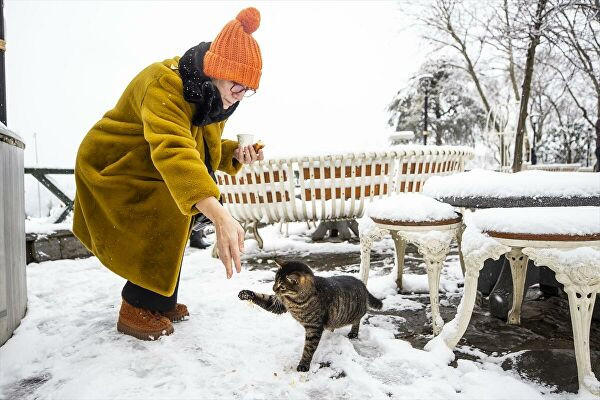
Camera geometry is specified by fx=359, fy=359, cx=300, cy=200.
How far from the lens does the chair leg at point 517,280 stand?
8.09 ft

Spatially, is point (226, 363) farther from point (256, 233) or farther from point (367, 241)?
point (256, 233)

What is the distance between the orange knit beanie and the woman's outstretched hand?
767 mm

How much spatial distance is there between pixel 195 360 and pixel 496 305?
82.3 inches

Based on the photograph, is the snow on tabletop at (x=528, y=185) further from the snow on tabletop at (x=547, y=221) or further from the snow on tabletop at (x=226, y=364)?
the snow on tabletop at (x=226, y=364)

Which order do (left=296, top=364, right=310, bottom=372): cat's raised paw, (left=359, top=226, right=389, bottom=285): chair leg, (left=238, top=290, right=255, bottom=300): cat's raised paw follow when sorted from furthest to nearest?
(left=359, top=226, right=389, bottom=285): chair leg
(left=238, top=290, right=255, bottom=300): cat's raised paw
(left=296, top=364, right=310, bottom=372): cat's raised paw

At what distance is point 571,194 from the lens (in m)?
2.05

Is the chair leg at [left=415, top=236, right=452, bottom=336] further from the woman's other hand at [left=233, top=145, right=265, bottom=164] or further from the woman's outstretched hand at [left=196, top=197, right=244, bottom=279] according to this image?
the woman's outstretched hand at [left=196, top=197, right=244, bottom=279]

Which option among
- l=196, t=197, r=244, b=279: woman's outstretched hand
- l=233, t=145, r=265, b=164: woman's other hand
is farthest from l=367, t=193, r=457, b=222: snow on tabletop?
l=196, t=197, r=244, b=279: woman's outstretched hand

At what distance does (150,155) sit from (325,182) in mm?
3136

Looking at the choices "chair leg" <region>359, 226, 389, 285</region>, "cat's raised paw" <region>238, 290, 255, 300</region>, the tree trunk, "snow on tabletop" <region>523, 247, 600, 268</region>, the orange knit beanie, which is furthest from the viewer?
the tree trunk

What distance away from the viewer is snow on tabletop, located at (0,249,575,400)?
1659 millimetres

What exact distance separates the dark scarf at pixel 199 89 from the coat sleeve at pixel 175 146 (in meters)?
0.06

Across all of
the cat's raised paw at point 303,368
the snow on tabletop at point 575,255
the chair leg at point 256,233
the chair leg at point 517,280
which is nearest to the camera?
the snow on tabletop at point 575,255

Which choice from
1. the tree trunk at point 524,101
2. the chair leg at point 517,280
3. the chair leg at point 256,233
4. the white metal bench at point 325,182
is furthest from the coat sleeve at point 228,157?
the tree trunk at point 524,101
